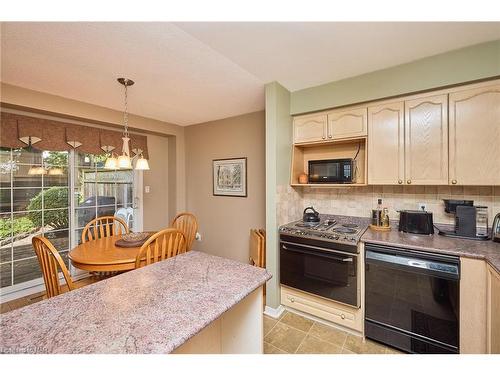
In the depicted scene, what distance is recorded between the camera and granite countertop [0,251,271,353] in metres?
0.62

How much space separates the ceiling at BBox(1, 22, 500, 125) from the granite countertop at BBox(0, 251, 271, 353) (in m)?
1.50

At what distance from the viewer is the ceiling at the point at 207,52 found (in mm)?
1396

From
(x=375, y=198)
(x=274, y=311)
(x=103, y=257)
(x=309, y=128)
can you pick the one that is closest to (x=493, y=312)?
(x=375, y=198)

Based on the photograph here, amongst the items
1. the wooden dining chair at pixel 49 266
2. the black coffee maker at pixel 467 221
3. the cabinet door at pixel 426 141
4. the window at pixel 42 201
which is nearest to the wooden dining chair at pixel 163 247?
the wooden dining chair at pixel 49 266

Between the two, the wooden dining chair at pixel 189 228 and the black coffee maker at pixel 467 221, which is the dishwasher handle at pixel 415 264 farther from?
the wooden dining chair at pixel 189 228

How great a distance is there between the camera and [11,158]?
7.98 ft

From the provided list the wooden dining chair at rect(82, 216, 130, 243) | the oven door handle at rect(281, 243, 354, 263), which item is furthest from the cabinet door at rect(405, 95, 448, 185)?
the wooden dining chair at rect(82, 216, 130, 243)

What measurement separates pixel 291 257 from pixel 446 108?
1.76 metres

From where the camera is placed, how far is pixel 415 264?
1.55 meters

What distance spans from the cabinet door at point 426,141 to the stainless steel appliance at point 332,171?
18.2 inches
